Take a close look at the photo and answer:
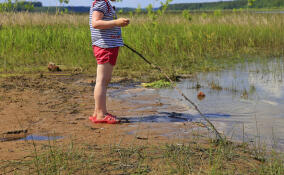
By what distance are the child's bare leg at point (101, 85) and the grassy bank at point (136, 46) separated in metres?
3.13

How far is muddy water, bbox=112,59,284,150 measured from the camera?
3789 mm

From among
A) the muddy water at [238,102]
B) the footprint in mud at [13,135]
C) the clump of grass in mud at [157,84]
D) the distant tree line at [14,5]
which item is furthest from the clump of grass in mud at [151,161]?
the distant tree line at [14,5]

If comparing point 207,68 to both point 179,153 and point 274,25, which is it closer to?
point 179,153

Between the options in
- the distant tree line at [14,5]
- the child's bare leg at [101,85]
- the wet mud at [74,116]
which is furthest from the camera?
the distant tree line at [14,5]

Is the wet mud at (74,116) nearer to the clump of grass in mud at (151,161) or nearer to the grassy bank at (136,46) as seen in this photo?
the clump of grass in mud at (151,161)

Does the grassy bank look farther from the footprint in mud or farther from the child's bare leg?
the footprint in mud

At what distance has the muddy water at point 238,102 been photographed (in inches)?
149

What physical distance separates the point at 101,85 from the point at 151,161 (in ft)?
4.86

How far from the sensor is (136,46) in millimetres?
8672

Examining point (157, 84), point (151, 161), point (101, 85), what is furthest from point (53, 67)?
point (151, 161)

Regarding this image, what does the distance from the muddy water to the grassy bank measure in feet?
3.16

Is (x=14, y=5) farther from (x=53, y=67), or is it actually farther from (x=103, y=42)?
(x=103, y=42)

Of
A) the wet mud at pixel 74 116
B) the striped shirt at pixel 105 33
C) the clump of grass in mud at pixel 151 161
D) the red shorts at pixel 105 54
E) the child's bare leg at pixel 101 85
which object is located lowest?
the wet mud at pixel 74 116

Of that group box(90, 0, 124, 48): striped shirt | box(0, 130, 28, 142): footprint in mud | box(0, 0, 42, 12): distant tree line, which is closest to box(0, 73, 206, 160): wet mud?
box(0, 130, 28, 142): footprint in mud
